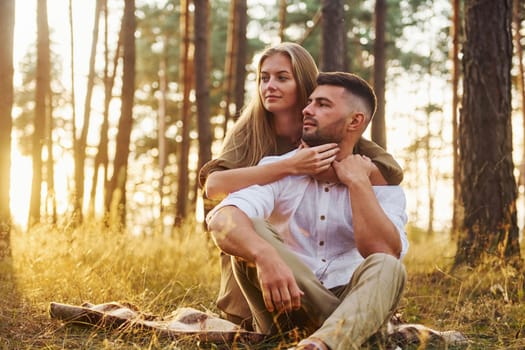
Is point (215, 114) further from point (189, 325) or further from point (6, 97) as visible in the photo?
point (189, 325)

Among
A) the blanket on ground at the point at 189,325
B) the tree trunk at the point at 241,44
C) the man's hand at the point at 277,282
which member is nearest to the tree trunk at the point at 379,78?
the tree trunk at the point at 241,44

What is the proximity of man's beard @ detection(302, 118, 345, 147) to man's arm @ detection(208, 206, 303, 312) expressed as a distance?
2.18ft

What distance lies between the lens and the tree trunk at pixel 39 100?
32.7ft

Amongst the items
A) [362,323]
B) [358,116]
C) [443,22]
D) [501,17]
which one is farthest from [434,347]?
[443,22]

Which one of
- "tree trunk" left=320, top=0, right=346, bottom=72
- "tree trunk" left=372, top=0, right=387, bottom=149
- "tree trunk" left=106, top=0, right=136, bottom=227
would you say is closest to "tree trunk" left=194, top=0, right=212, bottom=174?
"tree trunk" left=106, top=0, right=136, bottom=227

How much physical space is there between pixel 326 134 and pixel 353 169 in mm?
258

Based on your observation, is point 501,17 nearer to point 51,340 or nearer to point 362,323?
point 362,323

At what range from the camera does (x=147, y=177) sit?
2544 centimetres

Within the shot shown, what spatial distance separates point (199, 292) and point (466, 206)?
2.80 m

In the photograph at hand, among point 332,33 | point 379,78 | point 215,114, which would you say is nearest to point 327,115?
point 332,33

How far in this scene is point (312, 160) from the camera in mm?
3441

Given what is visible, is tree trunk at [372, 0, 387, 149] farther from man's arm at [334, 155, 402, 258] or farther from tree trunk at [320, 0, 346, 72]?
man's arm at [334, 155, 402, 258]

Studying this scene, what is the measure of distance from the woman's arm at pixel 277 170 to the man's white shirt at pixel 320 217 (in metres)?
0.08

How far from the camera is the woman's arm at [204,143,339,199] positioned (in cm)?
345
